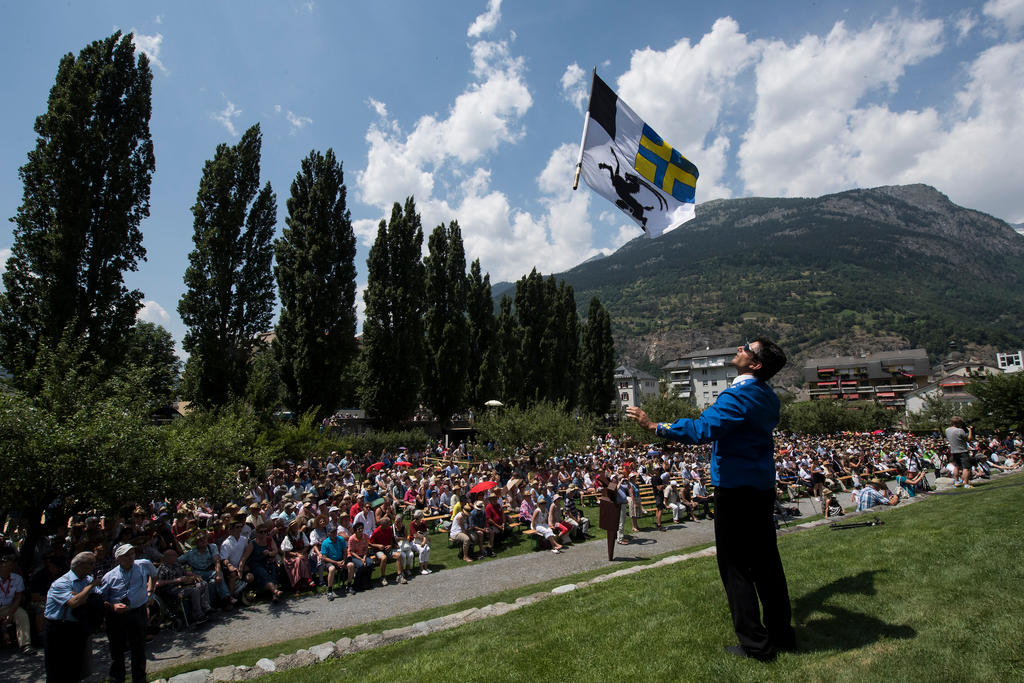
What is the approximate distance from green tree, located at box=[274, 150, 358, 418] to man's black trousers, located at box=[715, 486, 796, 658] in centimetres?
2651

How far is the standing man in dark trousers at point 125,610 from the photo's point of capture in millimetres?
5941

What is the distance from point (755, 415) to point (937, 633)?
202cm

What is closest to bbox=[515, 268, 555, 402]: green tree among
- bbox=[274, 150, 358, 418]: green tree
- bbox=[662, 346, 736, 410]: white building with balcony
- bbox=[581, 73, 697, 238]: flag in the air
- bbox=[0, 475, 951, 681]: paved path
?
bbox=[274, 150, 358, 418]: green tree

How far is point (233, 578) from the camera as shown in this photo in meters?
9.27

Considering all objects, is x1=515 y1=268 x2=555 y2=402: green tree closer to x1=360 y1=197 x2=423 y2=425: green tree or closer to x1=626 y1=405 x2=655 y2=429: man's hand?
x1=360 y1=197 x2=423 y2=425: green tree

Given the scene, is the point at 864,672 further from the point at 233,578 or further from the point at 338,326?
the point at 338,326

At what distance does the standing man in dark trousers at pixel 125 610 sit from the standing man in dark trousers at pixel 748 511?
6420mm

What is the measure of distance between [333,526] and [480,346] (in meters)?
32.0

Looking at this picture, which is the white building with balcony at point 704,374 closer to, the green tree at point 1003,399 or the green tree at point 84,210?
the green tree at point 1003,399

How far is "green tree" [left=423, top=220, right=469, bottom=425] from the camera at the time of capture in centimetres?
3784

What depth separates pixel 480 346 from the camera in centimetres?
4250

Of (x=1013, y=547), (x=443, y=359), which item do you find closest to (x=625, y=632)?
(x=1013, y=547)

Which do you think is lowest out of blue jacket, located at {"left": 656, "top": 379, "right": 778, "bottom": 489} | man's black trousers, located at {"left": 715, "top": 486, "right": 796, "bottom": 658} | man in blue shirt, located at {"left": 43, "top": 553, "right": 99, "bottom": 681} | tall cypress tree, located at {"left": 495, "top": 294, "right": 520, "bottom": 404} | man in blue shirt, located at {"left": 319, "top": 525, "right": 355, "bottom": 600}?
man in blue shirt, located at {"left": 319, "top": 525, "right": 355, "bottom": 600}

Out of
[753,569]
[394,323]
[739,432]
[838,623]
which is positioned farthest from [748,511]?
[394,323]
